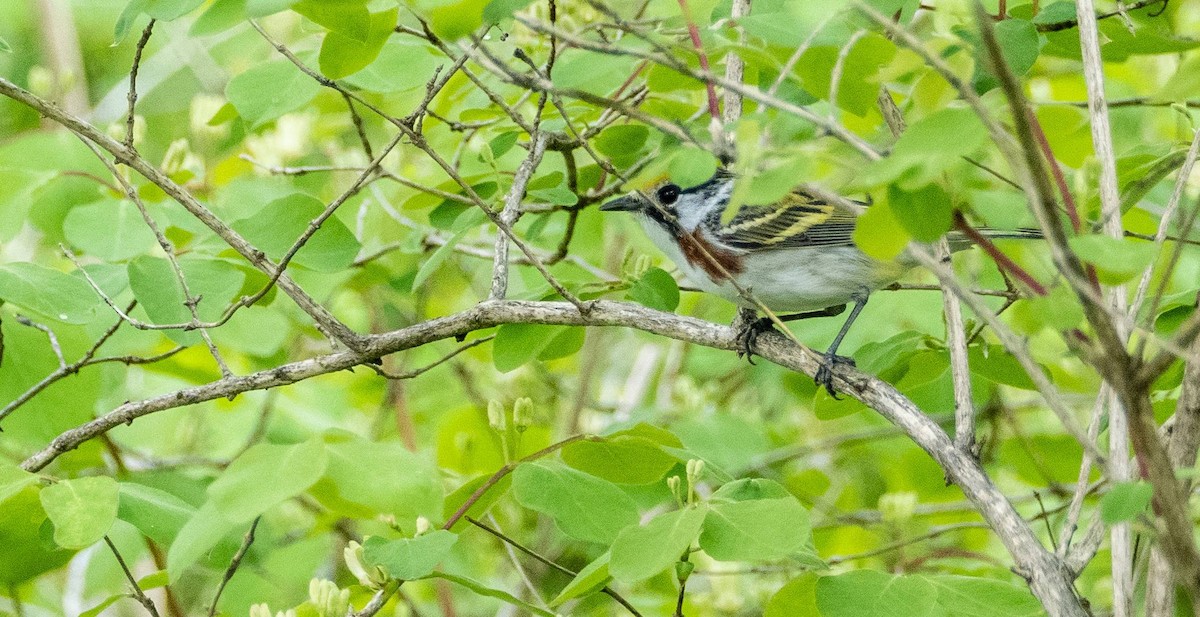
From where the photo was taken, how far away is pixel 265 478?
77.9 inches

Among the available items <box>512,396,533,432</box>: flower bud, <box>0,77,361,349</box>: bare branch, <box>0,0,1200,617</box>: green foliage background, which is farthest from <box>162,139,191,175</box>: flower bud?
<box>512,396,533,432</box>: flower bud

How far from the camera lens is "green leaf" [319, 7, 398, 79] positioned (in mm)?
2119

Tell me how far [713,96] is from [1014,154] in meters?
1.07

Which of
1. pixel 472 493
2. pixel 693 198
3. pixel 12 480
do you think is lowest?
pixel 472 493

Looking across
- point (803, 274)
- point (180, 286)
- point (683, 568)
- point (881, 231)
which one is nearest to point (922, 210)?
point (881, 231)

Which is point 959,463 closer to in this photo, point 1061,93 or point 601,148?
point 601,148

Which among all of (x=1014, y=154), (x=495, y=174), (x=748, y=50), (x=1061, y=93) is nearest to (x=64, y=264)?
(x=495, y=174)

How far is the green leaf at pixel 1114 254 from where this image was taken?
4.46 ft

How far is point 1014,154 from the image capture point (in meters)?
1.48

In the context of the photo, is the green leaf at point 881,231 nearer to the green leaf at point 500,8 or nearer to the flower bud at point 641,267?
the green leaf at point 500,8

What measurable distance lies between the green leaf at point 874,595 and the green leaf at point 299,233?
1.45 m

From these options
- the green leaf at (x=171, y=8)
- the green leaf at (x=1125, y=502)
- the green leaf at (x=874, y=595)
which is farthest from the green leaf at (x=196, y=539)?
the green leaf at (x=1125, y=502)

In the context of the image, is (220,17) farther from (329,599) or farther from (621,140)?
(329,599)

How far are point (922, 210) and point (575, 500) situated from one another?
1.00m
